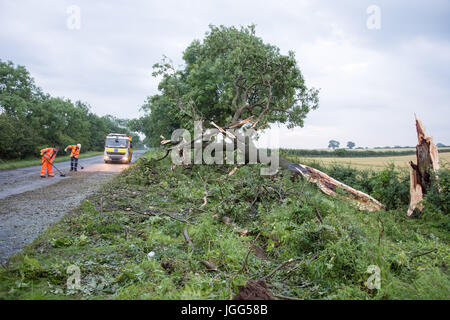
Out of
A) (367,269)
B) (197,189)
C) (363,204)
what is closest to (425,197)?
(363,204)

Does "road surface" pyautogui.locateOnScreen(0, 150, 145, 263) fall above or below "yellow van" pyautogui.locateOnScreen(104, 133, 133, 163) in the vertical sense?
below

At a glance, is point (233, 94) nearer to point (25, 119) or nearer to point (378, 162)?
point (378, 162)

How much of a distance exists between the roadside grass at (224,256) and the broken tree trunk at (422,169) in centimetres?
112

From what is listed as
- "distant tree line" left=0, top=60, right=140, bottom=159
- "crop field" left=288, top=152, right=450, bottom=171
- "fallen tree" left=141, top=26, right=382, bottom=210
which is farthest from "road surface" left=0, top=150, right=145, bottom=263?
"distant tree line" left=0, top=60, right=140, bottom=159

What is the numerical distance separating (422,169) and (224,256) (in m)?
8.02

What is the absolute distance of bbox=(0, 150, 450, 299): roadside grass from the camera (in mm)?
3191

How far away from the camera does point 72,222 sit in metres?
5.70

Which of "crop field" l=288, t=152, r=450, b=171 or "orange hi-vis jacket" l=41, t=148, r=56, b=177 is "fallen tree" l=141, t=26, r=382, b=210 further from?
"orange hi-vis jacket" l=41, t=148, r=56, b=177

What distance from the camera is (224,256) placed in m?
4.11

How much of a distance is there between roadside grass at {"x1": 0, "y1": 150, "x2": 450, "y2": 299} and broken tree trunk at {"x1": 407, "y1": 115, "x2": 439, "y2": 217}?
1121 mm

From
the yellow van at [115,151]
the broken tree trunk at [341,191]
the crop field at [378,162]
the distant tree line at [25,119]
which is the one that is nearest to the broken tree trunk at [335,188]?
the broken tree trunk at [341,191]

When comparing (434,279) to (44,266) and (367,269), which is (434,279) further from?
(44,266)

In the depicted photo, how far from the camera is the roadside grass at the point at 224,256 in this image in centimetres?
319
